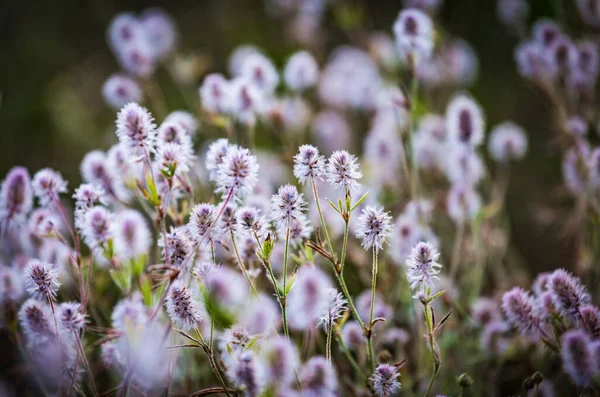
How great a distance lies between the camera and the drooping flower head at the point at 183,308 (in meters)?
0.60

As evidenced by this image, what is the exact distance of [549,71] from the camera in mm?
1078

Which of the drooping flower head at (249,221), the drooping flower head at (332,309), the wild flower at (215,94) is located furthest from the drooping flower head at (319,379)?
the wild flower at (215,94)

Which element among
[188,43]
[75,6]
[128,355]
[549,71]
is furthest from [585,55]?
[75,6]

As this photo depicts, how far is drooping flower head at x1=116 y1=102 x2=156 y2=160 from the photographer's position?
2.03 ft

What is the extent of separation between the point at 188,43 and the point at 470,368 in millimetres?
1586

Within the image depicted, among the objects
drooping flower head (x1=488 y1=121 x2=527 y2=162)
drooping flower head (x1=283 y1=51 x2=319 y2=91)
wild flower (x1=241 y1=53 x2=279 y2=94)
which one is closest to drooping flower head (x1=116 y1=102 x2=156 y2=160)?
wild flower (x1=241 y1=53 x2=279 y2=94)

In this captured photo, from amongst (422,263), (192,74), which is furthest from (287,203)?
(192,74)

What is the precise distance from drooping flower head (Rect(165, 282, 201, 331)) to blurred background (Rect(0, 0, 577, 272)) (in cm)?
77

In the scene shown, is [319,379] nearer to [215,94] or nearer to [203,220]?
[203,220]

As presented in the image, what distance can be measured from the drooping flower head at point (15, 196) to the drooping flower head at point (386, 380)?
52cm

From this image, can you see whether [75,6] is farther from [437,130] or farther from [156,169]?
[156,169]

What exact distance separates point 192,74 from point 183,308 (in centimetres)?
78

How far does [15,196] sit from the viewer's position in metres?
0.75

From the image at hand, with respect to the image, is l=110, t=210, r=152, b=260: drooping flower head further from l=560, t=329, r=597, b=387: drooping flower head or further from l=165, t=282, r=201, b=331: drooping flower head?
l=560, t=329, r=597, b=387: drooping flower head
